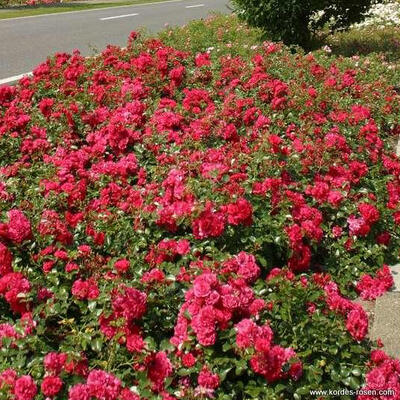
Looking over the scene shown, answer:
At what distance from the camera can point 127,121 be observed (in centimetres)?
448

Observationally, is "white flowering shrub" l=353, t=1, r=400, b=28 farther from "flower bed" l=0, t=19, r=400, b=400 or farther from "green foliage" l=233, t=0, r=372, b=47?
"flower bed" l=0, t=19, r=400, b=400

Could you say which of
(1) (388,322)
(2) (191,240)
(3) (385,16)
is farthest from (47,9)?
(1) (388,322)

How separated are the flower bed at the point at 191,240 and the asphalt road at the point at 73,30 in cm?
321

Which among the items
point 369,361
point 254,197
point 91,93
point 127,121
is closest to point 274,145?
point 254,197

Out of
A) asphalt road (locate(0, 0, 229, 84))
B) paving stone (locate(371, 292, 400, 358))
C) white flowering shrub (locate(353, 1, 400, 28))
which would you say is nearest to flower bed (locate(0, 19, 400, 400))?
paving stone (locate(371, 292, 400, 358))

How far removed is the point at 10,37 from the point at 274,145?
9.37 m

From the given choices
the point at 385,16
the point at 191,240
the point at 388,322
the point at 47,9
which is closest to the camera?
the point at 388,322

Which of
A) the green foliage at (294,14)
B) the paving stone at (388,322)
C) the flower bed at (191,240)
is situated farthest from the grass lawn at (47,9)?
the paving stone at (388,322)

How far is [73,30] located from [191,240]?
1124 centimetres

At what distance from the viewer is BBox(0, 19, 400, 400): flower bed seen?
234 centimetres

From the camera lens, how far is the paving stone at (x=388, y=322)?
277cm

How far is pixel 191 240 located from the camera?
122 inches

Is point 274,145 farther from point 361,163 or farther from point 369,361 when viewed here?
point 369,361

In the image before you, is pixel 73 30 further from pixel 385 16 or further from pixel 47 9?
pixel 385 16
